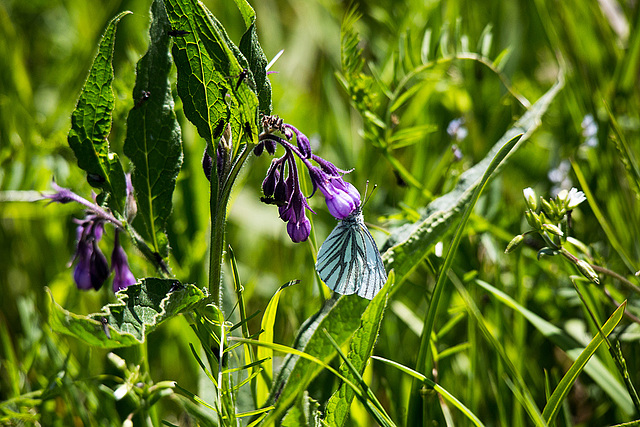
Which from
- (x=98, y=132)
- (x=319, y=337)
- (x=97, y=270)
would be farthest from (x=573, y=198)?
(x=97, y=270)

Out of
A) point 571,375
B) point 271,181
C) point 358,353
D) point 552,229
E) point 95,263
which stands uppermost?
point 271,181

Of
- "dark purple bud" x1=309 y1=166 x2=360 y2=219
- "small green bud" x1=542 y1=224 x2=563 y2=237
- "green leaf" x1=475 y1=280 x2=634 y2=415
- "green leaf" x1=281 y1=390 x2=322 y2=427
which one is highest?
"dark purple bud" x1=309 y1=166 x2=360 y2=219

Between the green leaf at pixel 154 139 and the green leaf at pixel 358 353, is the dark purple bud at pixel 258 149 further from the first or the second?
the green leaf at pixel 358 353

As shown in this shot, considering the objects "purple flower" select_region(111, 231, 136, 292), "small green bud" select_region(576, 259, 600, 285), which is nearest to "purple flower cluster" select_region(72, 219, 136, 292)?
"purple flower" select_region(111, 231, 136, 292)

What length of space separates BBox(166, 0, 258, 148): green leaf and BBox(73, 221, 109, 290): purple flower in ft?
1.48

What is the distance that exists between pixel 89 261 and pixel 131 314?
1.64 ft

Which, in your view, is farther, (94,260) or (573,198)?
(94,260)

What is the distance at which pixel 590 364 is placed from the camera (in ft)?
4.28

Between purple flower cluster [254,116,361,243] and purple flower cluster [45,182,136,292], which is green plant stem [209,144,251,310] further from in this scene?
purple flower cluster [45,182,136,292]

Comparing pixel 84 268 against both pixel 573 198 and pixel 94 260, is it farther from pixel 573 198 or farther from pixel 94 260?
pixel 573 198

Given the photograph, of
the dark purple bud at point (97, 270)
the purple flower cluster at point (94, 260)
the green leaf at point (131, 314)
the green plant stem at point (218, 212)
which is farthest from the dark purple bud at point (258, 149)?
the dark purple bud at point (97, 270)

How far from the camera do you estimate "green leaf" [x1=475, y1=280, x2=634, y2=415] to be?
50.1 inches

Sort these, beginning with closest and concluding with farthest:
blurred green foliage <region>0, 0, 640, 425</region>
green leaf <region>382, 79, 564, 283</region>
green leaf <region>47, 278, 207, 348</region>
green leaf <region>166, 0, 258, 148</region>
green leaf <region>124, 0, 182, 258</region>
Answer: green leaf <region>47, 278, 207, 348</region> < green leaf <region>166, 0, 258, 148</region> < green leaf <region>124, 0, 182, 258</region> < green leaf <region>382, 79, 564, 283</region> < blurred green foliage <region>0, 0, 640, 425</region>

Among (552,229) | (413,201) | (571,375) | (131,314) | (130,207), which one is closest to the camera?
(131,314)
